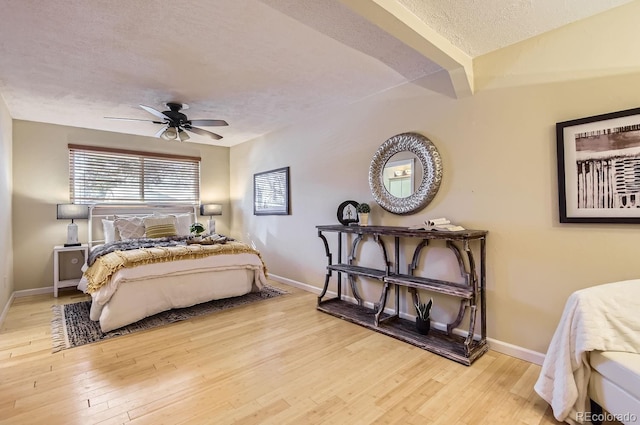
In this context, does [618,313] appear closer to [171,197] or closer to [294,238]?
[294,238]

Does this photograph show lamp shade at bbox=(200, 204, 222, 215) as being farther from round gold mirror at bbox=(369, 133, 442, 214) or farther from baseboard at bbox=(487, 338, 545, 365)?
baseboard at bbox=(487, 338, 545, 365)

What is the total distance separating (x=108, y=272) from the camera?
10.1 feet

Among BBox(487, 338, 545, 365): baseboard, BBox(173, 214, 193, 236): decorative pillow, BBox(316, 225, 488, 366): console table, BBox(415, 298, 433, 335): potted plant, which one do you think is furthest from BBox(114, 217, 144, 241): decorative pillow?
BBox(487, 338, 545, 365): baseboard

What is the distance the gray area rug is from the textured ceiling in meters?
2.49

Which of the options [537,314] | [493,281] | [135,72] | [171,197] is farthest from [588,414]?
[171,197]

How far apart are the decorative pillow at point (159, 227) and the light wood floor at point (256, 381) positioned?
187 centimetres

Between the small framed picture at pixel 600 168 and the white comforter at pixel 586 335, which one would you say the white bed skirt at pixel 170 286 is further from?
the small framed picture at pixel 600 168

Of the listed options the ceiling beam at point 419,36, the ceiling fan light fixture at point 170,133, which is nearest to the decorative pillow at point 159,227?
the ceiling fan light fixture at point 170,133

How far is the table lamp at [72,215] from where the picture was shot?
4363 millimetres

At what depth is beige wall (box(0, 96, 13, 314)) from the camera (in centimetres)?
335

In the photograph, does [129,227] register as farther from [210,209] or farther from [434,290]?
[434,290]

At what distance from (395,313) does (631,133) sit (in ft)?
7.75

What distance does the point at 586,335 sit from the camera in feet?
5.29

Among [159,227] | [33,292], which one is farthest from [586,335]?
[33,292]
